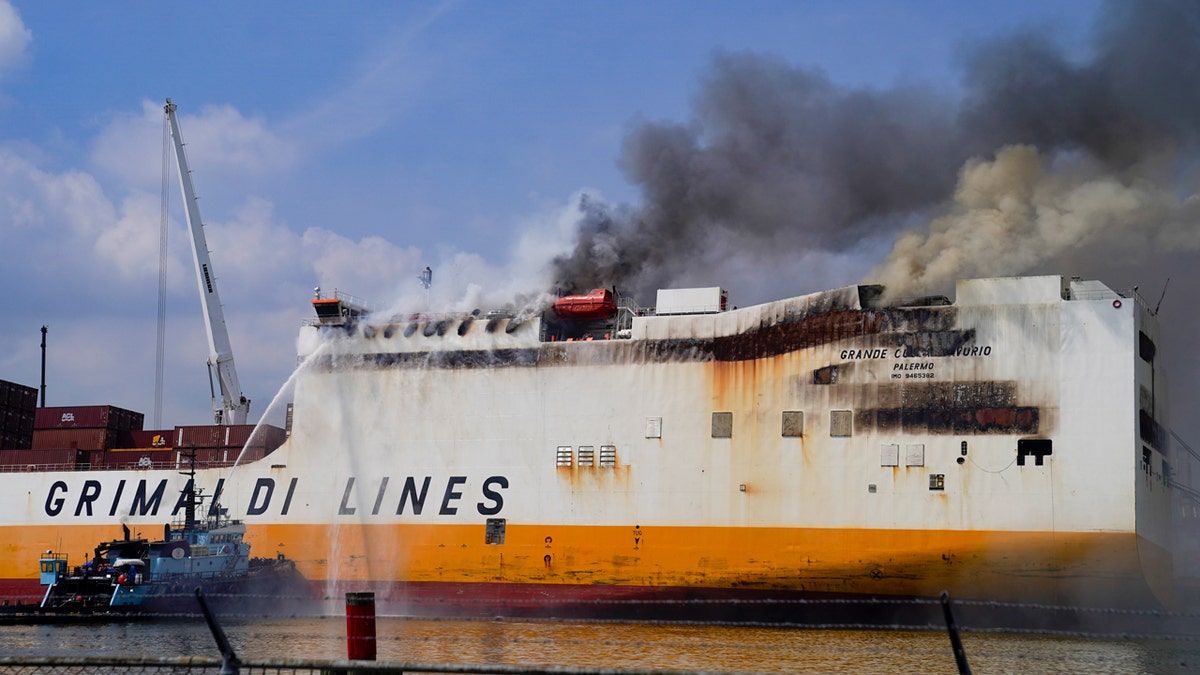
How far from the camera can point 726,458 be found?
3000 centimetres

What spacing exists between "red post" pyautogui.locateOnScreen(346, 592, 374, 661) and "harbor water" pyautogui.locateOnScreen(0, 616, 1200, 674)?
6547mm

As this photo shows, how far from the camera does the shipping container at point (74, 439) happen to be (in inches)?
1555

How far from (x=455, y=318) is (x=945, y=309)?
1427 cm

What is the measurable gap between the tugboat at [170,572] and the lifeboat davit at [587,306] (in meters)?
11.1

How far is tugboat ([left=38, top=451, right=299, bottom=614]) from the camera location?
3150 centimetres

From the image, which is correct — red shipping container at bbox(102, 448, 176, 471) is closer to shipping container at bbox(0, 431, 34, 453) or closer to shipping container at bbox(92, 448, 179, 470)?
shipping container at bbox(92, 448, 179, 470)

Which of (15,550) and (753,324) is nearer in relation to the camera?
(753,324)

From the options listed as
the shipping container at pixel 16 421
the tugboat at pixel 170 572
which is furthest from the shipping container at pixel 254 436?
the shipping container at pixel 16 421

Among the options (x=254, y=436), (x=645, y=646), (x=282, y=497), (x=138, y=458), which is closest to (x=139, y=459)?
(x=138, y=458)

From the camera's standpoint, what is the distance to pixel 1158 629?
28844 mm

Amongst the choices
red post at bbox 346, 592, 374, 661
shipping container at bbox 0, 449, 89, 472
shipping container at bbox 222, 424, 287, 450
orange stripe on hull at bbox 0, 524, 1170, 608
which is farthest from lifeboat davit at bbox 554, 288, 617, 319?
red post at bbox 346, 592, 374, 661

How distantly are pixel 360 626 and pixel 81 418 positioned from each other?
32.4m

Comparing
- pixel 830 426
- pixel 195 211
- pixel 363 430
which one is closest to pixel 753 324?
pixel 830 426

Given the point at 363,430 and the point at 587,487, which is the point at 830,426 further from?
the point at 363,430
